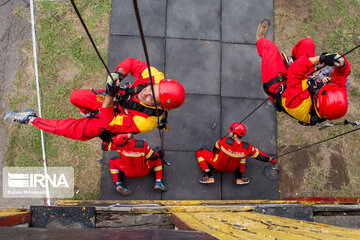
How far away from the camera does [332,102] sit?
3.20 meters

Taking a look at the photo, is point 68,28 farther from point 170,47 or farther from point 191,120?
point 191,120

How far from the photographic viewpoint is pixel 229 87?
4871 millimetres

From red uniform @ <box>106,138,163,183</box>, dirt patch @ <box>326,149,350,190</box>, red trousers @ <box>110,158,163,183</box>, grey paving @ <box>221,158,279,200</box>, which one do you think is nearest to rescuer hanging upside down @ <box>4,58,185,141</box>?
red uniform @ <box>106,138,163,183</box>

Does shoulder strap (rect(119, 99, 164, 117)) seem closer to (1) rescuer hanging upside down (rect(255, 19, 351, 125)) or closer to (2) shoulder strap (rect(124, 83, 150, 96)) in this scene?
(2) shoulder strap (rect(124, 83, 150, 96))

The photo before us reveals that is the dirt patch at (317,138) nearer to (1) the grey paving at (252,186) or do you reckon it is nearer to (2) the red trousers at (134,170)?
(1) the grey paving at (252,186)

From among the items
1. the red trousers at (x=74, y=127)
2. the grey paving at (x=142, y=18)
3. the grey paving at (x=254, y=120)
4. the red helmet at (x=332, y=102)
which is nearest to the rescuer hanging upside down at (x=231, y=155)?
the grey paving at (x=254, y=120)

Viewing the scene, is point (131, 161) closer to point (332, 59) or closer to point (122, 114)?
point (122, 114)

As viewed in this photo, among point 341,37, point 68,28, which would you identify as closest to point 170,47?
point 68,28

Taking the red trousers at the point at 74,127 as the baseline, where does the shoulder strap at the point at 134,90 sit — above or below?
above

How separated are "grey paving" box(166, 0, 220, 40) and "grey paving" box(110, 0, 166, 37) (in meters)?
0.16

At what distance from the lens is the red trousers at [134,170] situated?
157 inches

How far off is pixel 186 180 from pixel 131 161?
1.17 meters

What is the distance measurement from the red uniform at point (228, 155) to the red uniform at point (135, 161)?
75 cm

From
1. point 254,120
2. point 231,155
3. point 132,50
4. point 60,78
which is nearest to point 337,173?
point 254,120
